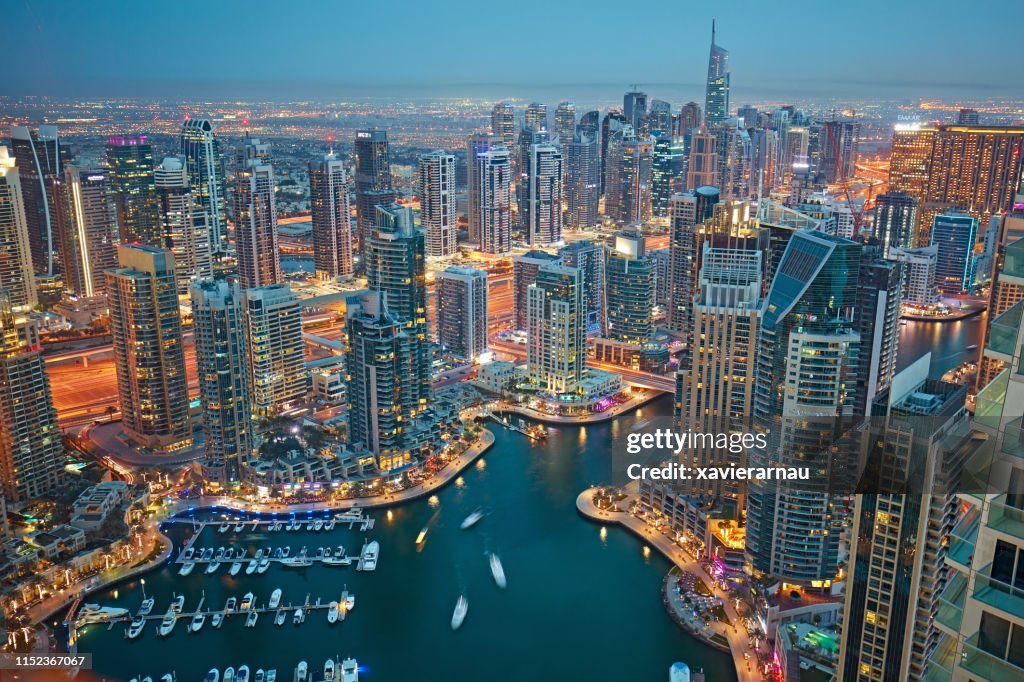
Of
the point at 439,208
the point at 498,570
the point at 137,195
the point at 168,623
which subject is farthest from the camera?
the point at 439,208

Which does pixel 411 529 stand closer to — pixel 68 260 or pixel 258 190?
pixel 258 190

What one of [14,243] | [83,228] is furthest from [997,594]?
[83,228]

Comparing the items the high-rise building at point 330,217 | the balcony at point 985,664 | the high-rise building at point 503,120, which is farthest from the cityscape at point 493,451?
the high-rise building at point 503,120

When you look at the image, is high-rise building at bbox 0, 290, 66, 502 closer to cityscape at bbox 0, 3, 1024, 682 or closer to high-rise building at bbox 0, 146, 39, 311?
cityscape at bbox 0, 3, 1024, 682

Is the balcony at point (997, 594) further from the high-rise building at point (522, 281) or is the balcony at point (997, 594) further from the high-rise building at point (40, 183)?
the high-rise building at point (40, 183)

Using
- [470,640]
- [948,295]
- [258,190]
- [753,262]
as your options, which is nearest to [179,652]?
[470,640]

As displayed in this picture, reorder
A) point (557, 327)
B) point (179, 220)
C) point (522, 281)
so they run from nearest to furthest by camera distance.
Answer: point (557, 327) < point (522, 281) < point (179, 220)

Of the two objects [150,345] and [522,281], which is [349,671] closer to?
[150,345]
